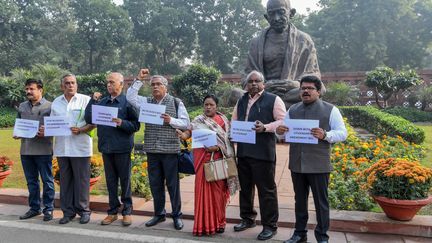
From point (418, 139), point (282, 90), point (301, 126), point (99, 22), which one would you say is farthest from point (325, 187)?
point (99, 22)

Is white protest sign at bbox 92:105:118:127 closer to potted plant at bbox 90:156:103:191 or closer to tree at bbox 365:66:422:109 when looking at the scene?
potted plant at bbox 90:156:103:191

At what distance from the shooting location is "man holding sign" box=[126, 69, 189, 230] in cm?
403

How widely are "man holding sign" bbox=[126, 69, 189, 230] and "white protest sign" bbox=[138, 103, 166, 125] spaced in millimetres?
68

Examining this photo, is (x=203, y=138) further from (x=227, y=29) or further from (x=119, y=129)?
(x=227, y=29)

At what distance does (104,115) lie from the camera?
406 cm

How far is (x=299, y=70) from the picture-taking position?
8.48 m

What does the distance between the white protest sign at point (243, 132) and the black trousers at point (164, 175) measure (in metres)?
0.77

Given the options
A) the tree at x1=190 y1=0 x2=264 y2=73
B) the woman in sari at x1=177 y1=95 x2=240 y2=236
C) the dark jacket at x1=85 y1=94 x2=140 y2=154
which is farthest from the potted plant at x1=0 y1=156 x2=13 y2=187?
the tree at x1=190 y1=0 x2=264 y2=73

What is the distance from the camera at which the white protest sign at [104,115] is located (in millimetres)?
4023

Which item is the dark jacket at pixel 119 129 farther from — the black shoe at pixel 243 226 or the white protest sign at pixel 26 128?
the black shoe at pixel 243 226

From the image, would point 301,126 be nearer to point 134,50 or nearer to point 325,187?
point 325,187

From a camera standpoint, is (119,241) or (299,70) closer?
(119,241)

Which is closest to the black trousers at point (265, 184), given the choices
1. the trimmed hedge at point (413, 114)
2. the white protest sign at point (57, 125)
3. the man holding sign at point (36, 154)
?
the white protest sign at point (57, 125)

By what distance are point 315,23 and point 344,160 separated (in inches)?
1185
